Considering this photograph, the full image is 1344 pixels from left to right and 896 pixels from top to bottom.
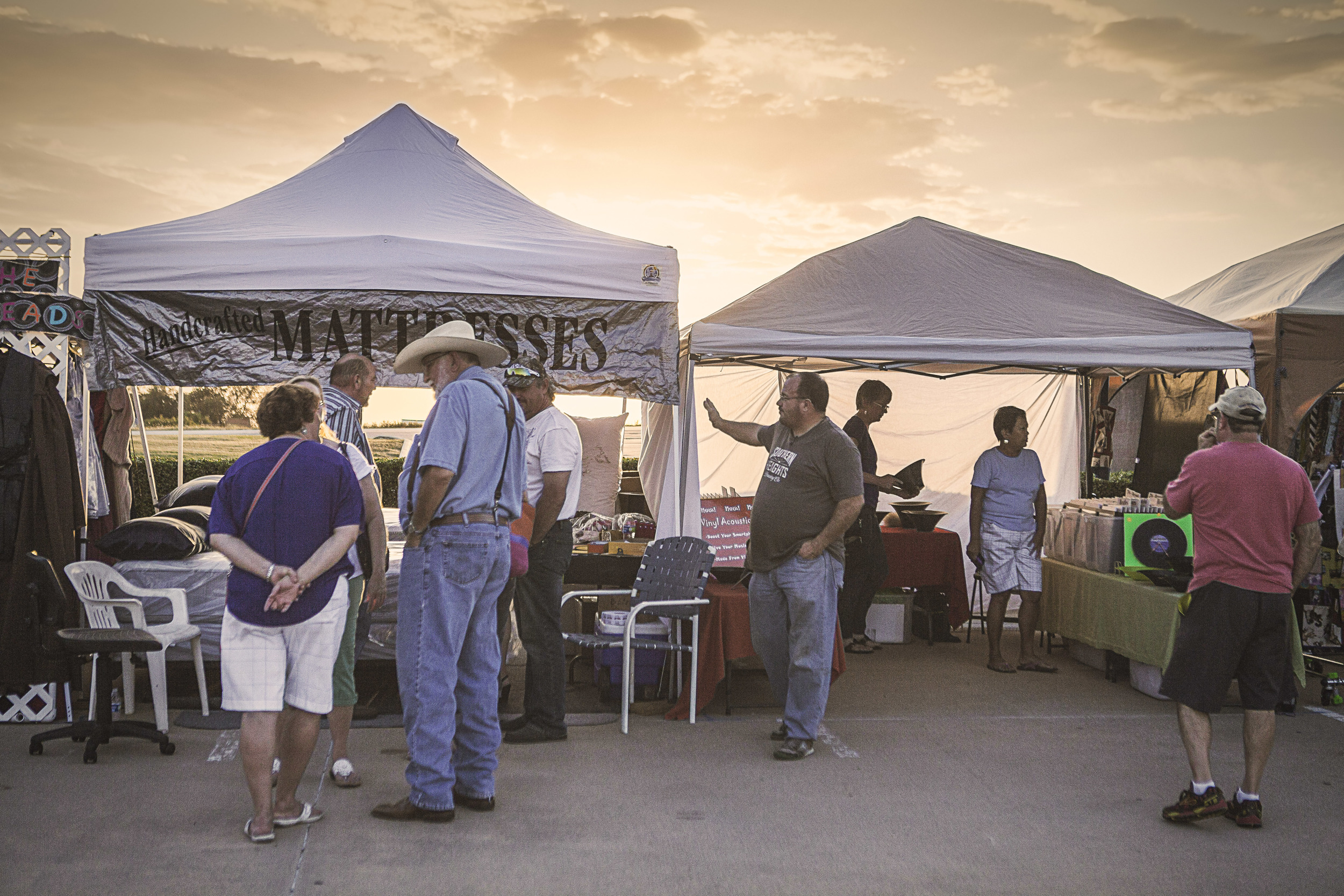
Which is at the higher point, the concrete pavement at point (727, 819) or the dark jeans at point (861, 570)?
the dark jeans at point (861, 570)

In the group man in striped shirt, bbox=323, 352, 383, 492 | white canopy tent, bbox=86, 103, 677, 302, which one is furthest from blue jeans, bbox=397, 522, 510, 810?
white canopy tent, bbox=86, 103, 677, 302

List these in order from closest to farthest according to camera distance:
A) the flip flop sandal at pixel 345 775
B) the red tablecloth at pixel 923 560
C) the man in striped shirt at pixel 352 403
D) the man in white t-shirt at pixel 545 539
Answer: the flip flop sandal at pixel 345 775
the man in striped shirt at pixel 352 403
the man in white t-shirt at pixel 545 539
the red tablecloth at pixel 923 560

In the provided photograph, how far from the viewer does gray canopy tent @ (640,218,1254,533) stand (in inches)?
265

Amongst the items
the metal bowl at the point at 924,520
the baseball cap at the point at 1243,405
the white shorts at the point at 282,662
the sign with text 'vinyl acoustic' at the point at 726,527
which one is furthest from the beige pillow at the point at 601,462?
the baseball cap at the point at 1243,405

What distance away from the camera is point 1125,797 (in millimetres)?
4633

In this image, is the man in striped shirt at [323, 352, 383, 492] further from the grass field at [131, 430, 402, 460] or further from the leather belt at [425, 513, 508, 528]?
the grass field at [131, 430, 402, 460]

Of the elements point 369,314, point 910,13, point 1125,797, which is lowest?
point 1125,797

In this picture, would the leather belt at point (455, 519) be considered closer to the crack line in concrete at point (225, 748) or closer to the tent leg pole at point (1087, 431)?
the crack line in concrete at point (225, 748)

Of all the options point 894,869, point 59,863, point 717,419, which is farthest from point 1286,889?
point 59,863

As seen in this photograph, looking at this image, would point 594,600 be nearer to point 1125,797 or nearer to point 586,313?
point 586,313

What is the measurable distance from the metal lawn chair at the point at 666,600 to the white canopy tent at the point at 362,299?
1.10m

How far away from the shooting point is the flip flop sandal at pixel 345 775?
14.9ft

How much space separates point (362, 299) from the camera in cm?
637

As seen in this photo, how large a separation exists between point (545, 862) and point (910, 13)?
757 centimetres
